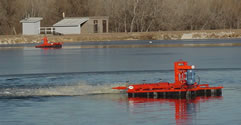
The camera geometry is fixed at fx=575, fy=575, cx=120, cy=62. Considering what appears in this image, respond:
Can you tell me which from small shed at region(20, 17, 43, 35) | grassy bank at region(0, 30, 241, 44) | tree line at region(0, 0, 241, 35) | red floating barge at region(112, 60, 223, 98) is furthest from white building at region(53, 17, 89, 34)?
red floating barge at region(112, 60, 223, 98)

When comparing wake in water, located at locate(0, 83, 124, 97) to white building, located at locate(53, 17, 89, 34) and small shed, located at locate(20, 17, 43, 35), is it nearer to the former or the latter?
white building, located at locate(53, 17, 89, 34)

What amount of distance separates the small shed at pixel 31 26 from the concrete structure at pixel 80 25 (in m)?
3.30

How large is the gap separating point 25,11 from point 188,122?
112900mm

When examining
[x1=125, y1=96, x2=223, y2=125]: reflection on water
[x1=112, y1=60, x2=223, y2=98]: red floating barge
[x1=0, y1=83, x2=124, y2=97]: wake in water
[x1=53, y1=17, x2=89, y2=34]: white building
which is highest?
[x1=53, y1=17, x2=89, y2=34]: white building

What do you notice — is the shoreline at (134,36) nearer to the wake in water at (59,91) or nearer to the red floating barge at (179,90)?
the wake in water at (59,91)

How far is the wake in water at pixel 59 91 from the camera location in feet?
79.3

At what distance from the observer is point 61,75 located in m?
33.0

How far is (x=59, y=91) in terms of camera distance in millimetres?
25016

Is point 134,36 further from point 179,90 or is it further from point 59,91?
point 179,90

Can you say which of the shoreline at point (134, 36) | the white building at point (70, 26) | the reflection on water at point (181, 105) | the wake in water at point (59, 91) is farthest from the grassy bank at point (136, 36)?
the reflection on water at point (181, 105)

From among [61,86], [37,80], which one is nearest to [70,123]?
→ [61,86]

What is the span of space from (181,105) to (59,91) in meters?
6.97

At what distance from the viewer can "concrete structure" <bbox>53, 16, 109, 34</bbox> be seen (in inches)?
4289

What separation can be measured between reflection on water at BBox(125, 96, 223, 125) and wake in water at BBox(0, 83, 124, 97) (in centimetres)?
323
